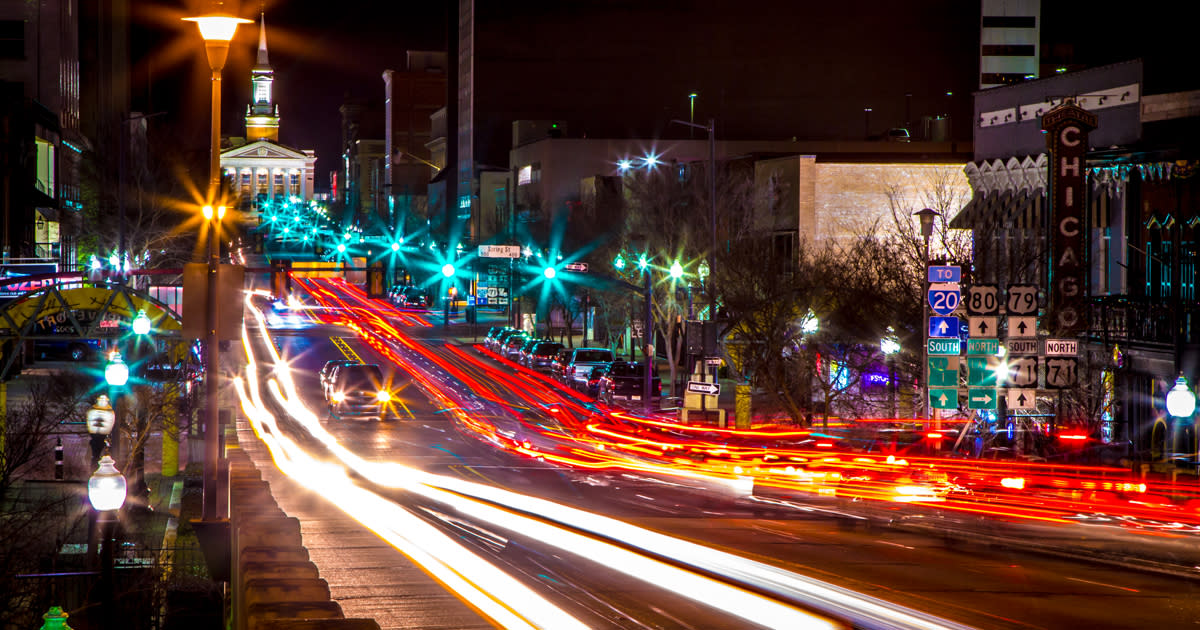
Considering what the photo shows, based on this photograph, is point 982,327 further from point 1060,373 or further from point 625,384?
point 625,384

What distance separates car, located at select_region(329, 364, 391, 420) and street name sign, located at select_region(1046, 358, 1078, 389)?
23026 millimetres

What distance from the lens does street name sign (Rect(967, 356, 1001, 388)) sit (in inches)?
943

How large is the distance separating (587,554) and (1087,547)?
25.3 ft

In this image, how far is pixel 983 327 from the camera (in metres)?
23.9

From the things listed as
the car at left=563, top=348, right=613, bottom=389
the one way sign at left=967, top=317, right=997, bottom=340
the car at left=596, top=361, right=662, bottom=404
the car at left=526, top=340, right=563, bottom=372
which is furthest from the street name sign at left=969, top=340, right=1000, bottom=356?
the car at left=526, top=340, right=563, bottom=372

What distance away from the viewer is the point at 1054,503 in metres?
23.4

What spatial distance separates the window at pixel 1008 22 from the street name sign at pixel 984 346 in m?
72.0

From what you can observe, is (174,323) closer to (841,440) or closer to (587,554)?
(841,440)

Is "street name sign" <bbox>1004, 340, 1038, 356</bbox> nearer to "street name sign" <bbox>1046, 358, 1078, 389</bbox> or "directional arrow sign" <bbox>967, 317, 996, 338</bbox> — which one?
"directional arrow sign" <bbox>967, 317, 996, 338</bbox>

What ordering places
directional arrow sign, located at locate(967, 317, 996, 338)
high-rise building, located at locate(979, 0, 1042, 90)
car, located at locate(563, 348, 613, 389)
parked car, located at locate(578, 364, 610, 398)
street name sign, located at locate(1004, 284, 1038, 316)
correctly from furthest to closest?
high-rise building, located at locate(979, 0, 1042, 90) < car, located at locate(563, 348, 613, 389) < parked car, located at locate(578, 364, 610, 398) < street name sign, located at locate(1004, 284, 1038, 316) < directional arrow sign, located at locate(967, 317, 996, 338)

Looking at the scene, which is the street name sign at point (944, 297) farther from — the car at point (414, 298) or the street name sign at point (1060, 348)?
the car at point (414, 298)

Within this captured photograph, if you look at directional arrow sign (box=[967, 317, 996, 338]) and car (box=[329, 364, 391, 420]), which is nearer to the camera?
directional arrow sign (box=[967, 317, 996, 338])

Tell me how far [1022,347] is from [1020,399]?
105 cm

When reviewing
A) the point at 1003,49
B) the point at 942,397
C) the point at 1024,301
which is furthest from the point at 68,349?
the point at 1003,49
